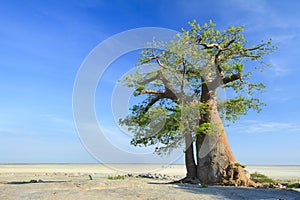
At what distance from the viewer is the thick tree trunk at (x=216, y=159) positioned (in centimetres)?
1695

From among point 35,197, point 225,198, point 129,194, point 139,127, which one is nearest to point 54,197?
point 35,197

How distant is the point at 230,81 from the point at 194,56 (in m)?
3.10

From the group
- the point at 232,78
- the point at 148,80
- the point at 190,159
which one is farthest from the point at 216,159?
the point at 148,80

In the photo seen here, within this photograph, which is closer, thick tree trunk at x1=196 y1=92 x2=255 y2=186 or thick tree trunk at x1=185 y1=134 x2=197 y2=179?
thick tree trunk at x1=196 y1=92 x2=255 y2=186

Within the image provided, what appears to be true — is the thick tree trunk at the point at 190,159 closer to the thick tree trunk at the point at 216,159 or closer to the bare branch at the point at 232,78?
the thick tree trunk at the point at 216,159

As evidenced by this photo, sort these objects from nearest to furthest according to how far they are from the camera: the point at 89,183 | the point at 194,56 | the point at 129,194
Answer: the point at 129,194, the point at 89,183, the point at 194,56

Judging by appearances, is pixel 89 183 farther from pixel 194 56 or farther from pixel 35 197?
pixel 194 56

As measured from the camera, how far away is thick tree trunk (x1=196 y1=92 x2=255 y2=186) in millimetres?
16953

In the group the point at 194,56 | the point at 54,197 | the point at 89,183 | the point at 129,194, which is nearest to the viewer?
the point at 54,197

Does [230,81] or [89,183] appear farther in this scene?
[230,81]

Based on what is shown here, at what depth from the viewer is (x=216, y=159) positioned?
17.3 m

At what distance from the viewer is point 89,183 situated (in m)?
12.6

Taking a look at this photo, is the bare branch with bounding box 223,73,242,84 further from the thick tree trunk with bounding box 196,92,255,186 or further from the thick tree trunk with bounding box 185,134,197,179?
the thick tree trunk with bounding box 185,134,197,179

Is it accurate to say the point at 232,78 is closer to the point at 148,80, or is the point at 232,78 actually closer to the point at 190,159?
the point at 148,80
